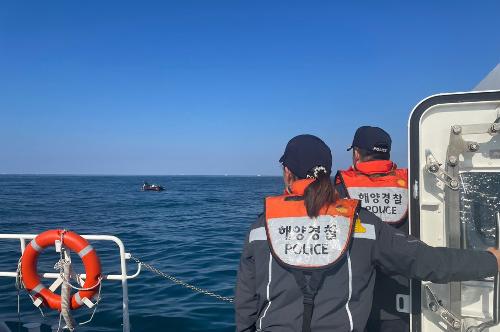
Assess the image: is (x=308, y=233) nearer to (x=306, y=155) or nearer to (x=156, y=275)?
(x=306, y=155)

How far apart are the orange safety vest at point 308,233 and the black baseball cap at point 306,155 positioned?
0.56 feet

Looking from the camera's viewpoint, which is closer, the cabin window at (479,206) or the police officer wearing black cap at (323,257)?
the police officer wearing black cap at (323,257)

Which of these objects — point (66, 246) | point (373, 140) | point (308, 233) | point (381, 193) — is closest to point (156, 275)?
point (66, 246)

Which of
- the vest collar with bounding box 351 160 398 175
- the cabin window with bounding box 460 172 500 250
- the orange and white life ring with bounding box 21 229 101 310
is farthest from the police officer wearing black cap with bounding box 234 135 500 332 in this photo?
the orange and white life ring with bounding box 21 229 101 310

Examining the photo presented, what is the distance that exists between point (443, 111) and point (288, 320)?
156 cm

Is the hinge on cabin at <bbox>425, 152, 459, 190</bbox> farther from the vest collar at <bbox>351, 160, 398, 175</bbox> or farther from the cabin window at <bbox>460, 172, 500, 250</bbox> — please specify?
the vest collar at <bbox>351, 160, 398, 175</bbox>

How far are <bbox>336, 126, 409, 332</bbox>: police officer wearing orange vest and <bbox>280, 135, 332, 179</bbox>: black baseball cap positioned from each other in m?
0.99

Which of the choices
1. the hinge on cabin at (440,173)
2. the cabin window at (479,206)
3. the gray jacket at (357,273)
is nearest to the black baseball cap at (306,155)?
Result: the gray jacket at (357,273)

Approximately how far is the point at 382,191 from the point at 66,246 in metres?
3.33

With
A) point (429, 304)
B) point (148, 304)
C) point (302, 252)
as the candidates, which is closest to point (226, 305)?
point (148, 304)

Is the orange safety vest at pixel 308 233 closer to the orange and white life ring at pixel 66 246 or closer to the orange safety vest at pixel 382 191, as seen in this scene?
the orange safety vest at pixel 382 191

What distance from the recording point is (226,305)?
673cm

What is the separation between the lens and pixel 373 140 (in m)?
2.92

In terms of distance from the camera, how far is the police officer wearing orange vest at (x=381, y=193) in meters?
2.84
